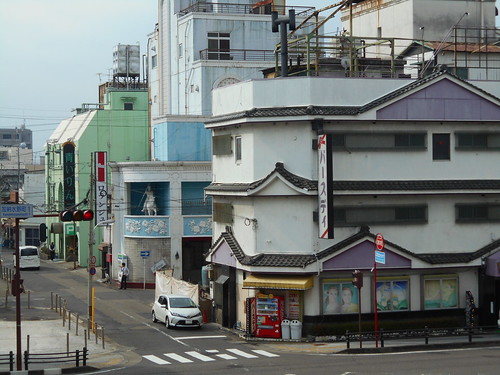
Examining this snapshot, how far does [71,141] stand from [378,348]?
47.7 m

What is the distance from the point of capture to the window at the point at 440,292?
136 ft

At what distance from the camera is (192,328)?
142 feet

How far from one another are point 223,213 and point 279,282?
6.76m

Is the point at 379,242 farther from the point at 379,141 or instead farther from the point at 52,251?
the point at 52,251

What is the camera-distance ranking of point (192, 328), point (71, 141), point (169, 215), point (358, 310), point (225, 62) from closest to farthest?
point (358, 310)
point (192, 328)
point (169, 215)
point (225, 62)
point (71, 141)

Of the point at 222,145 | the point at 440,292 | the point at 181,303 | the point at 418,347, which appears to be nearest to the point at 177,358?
the point at 181,303

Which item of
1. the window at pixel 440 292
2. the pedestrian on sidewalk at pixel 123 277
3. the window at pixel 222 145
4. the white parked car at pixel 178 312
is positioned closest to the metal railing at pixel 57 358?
the white parked car at pixel 178 312

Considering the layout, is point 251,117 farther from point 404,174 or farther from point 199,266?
point 199,266

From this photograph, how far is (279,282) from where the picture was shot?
39.2 metres

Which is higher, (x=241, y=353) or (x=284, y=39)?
(x=284, y=39)

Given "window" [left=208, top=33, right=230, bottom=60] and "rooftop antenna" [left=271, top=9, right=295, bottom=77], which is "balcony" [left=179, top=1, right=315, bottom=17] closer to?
"window" [left=208, top=33, right=230, bottom=60]

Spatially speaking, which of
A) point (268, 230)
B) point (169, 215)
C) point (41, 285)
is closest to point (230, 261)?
point (268, 230)

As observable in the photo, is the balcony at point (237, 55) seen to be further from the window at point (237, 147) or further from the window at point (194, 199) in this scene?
the window at point (237, 147)

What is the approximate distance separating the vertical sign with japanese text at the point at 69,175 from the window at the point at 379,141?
4252cm
